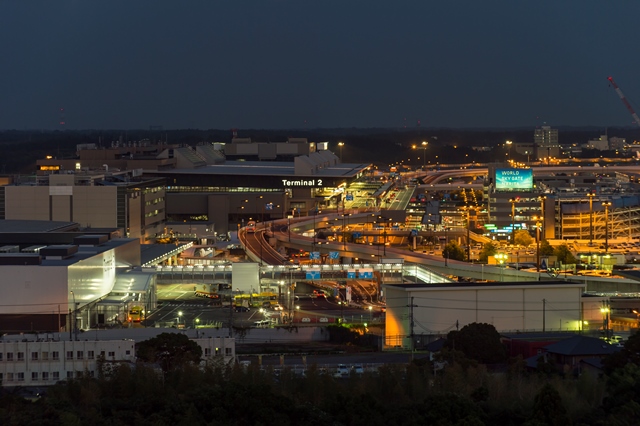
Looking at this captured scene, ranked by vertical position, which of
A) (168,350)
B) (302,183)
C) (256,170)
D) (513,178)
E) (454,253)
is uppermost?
(256,170)

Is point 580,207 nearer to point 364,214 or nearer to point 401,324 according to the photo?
point 364,214

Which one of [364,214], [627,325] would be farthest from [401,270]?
[364,214]

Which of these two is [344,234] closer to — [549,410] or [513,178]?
[513,178]

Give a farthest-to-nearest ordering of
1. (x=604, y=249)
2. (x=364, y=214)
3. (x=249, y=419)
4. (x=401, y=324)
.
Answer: (x=364, y=214) < (x=604, y=249) < (x=401, y=324) < (x=249, y=419)

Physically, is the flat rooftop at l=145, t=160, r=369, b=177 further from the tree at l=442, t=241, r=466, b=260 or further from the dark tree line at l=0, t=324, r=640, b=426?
the dark tree line at l=0, t=324, r=640, b=426

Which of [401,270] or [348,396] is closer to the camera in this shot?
[348,396]

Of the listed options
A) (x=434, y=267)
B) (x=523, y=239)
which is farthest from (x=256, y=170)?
(x=434, y=267)

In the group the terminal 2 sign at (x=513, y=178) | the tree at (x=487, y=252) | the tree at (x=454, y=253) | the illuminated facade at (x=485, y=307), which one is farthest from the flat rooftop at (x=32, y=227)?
the terminal 2 sign at (x=513, y=178)
